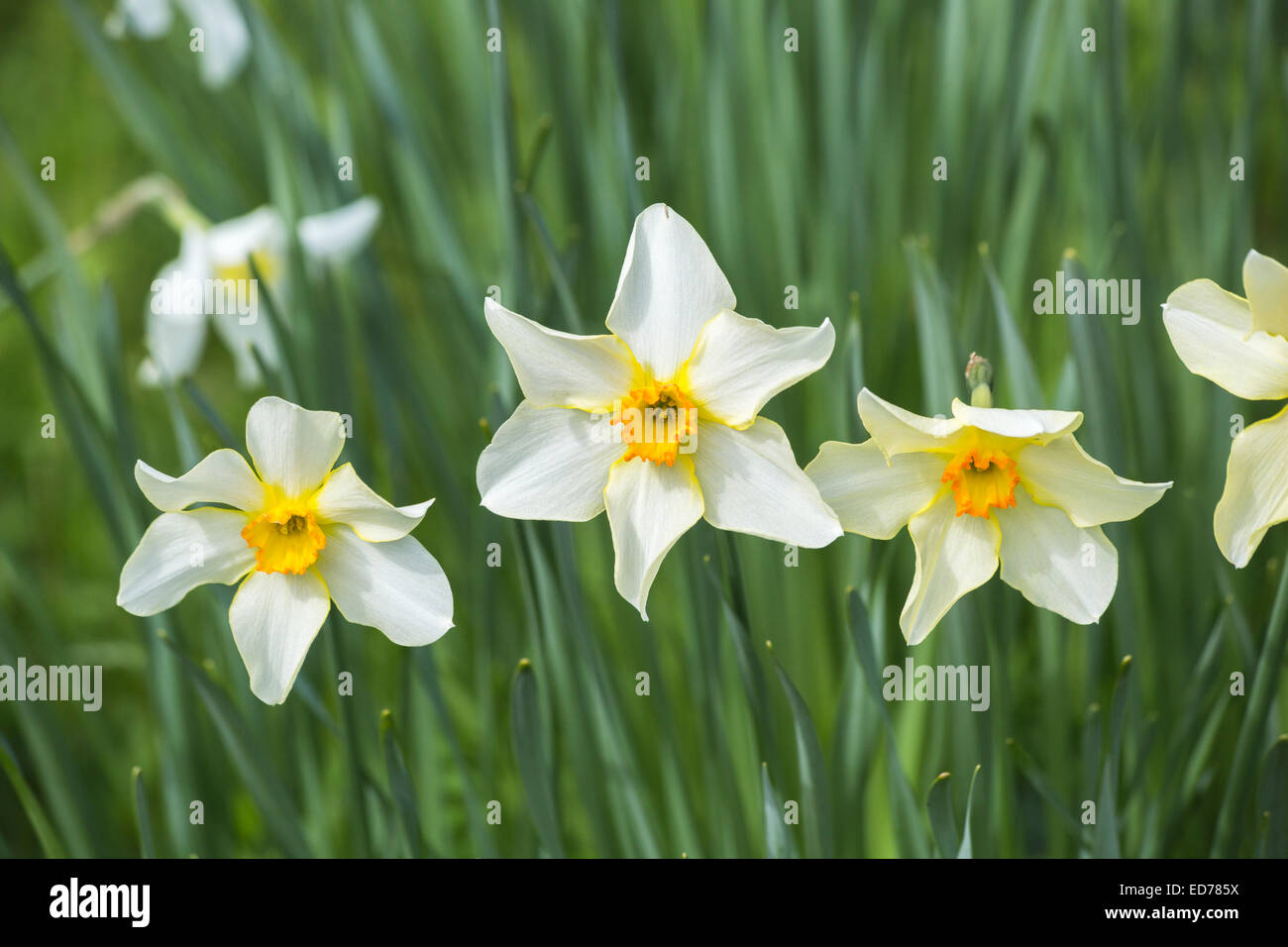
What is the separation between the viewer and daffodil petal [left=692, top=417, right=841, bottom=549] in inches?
19.9

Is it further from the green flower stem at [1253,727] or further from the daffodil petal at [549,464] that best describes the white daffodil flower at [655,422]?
the green flower stem at [1253,727]

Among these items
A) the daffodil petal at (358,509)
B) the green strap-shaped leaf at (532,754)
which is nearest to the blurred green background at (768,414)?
the green strap-shaped leaf at (532,754)

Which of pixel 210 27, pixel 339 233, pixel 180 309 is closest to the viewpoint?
pixel 339 233

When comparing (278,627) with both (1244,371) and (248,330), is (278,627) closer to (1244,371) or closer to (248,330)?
(248,330)

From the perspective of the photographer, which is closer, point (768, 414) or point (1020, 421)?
point (1020, 421)

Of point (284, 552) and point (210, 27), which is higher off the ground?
Result: point (210, 27)

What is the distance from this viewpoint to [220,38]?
101 cm

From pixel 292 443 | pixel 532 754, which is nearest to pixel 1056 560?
pixel 532 754

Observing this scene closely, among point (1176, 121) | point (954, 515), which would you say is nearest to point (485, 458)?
point (954, 515)

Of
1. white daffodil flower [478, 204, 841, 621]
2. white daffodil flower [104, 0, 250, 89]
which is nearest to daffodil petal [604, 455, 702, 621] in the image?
white daffodil flower [478, 204, 841, 621]

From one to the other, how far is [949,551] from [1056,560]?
68mm

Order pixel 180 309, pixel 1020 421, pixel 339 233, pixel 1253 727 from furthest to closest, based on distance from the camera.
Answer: pixel 180 309 → pixel 339 233 → pixel 1253 727 → pixel 1020 421

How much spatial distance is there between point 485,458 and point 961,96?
2.07 ft

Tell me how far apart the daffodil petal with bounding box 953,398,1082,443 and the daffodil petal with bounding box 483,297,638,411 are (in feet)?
0.63
